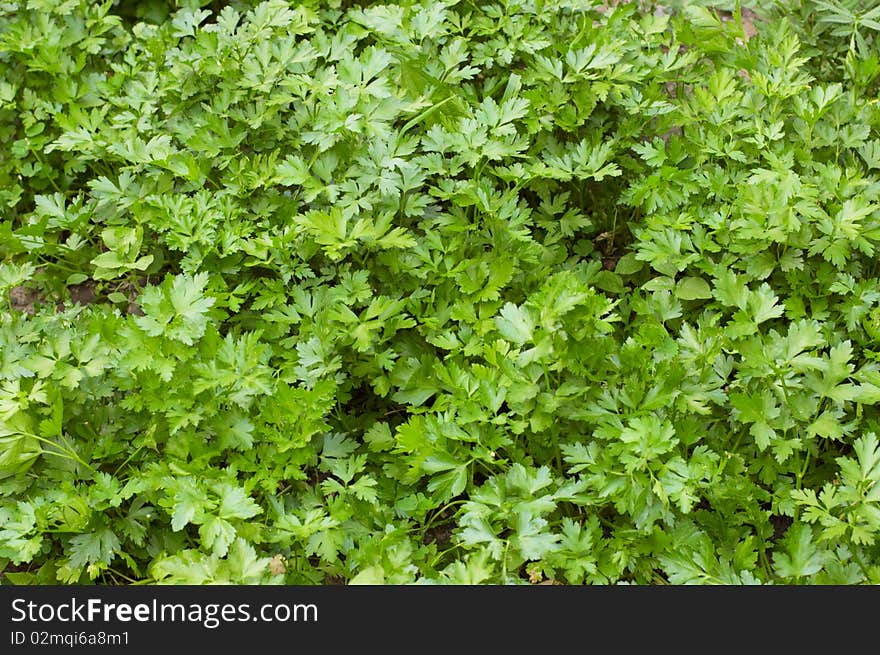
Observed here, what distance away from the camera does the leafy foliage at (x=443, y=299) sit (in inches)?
105

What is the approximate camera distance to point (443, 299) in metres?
3.13

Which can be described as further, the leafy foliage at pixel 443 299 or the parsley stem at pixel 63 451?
the parsley stem at pixel 63 451

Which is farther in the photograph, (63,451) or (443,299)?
(443,299)

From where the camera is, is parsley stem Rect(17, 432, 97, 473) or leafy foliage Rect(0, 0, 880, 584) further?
parsley stem Rect(17, 432, 97, 473)

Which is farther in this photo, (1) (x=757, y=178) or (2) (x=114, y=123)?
(2) (x=114, y=123)

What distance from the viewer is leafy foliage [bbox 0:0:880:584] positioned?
8.77 ft

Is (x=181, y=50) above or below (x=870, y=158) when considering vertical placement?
above

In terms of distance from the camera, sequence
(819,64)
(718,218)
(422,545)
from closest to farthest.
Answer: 1. (422,545)
2. (718,218)
3. (819,64)

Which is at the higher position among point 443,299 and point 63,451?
point 443,299
